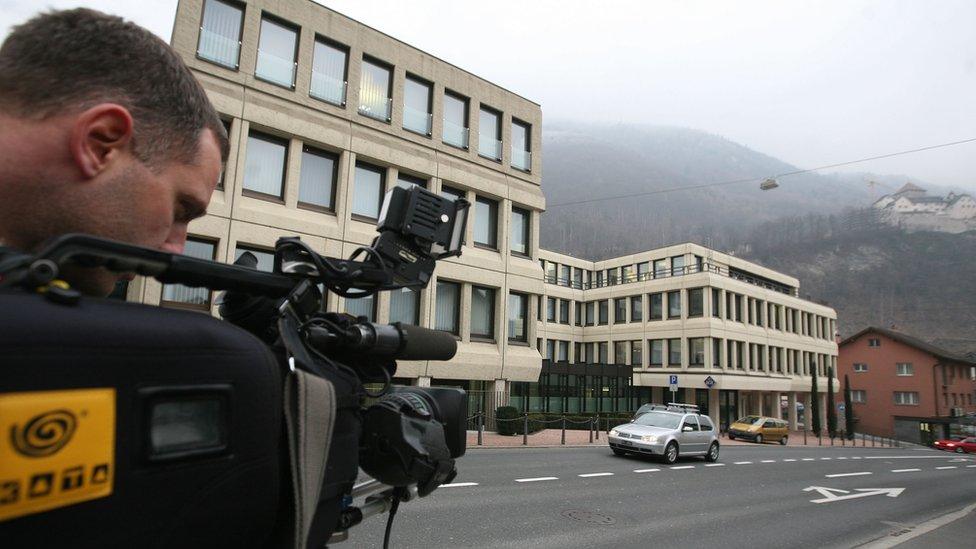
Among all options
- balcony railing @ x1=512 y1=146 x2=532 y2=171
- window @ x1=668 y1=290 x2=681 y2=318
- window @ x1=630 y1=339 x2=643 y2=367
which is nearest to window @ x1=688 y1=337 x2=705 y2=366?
window @ x1=668 y1=290 x2=681 y2=318

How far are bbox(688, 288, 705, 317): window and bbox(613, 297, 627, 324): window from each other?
7.07 metres

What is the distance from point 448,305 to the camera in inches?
826

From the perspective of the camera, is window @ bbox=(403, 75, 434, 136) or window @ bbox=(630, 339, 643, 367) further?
window @ bbox=(630, 339, 643, 367)

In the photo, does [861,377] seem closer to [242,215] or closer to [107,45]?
[242,215]

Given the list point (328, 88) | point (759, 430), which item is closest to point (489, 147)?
point (328, 88)

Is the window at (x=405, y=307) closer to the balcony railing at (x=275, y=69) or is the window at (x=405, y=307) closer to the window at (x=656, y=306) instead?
the balcony railing at (x=275, y=69)

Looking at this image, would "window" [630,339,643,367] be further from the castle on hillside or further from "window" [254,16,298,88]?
the castle on hillside

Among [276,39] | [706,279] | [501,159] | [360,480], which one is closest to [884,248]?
[706,279]

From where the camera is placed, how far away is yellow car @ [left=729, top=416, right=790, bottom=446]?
3444 cm

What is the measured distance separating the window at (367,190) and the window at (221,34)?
499 centimetres

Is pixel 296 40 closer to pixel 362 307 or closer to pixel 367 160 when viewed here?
pixel 367 160

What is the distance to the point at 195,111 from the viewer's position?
1082 millimetres

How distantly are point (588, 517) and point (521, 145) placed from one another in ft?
61.5

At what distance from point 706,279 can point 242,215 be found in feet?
122
